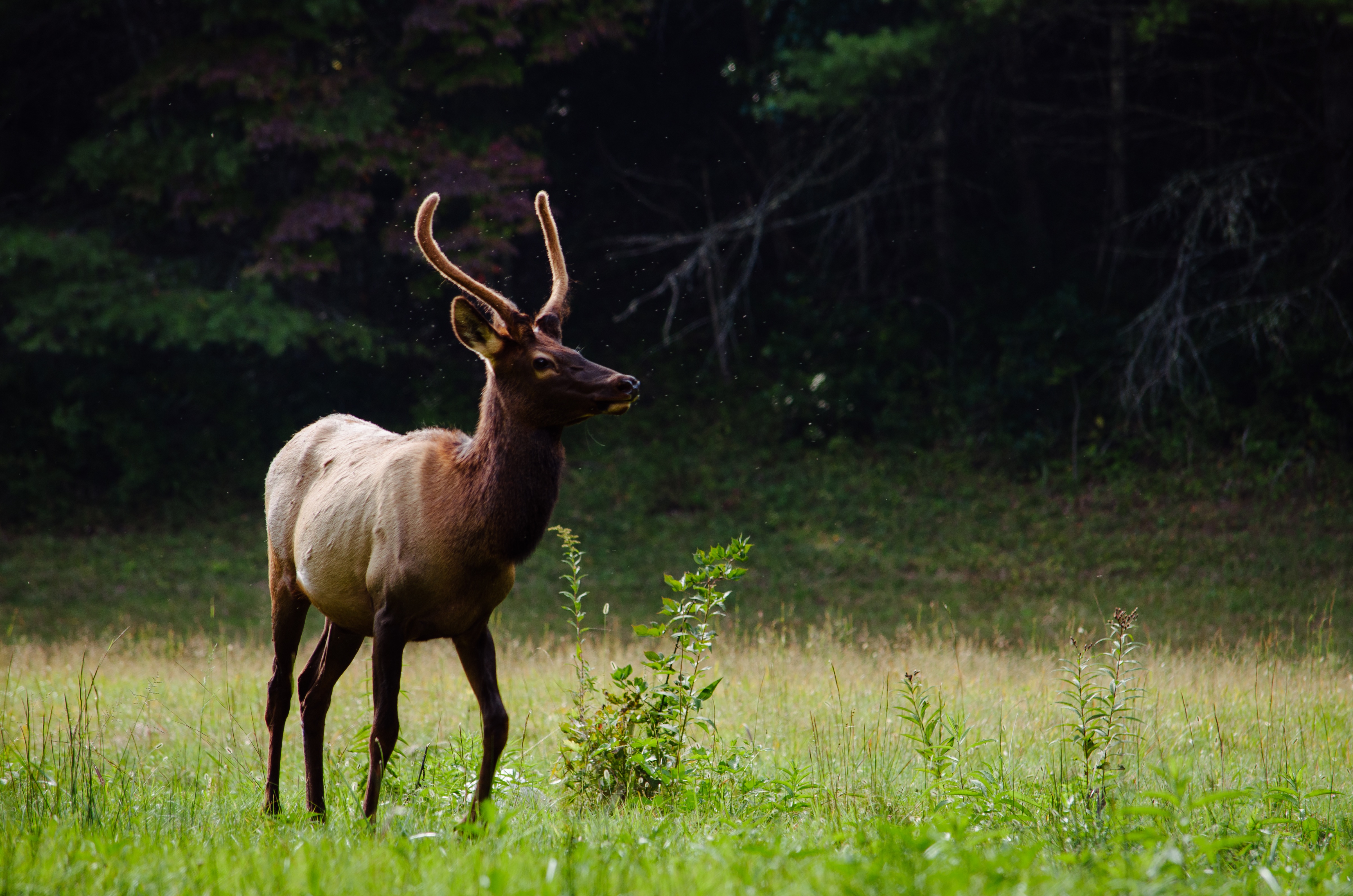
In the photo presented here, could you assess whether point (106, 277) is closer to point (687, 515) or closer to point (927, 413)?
point (687, 515)

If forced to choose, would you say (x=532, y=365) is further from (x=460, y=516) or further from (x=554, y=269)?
(x=554, y=269)

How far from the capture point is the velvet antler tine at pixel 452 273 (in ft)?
14.6

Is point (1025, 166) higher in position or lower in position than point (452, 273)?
higher

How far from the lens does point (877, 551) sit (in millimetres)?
13953

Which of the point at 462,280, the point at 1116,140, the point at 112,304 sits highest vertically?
the point at 1116,140

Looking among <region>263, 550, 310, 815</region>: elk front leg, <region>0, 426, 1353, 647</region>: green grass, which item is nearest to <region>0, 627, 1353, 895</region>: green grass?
<region>263, 550, 310, 815</region>: elk front leg

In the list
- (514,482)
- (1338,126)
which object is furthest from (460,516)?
(1338,126)

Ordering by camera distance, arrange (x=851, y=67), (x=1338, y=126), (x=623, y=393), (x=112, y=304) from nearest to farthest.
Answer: (x=623, y=393), (x=1338, y=126), (x=851, y=67), (x=112, y=304)

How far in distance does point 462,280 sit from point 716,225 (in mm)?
13168

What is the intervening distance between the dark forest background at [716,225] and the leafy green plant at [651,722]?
10675mm

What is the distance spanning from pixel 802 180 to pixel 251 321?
25.7 ft

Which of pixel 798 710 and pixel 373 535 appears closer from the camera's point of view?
pixel 373 535

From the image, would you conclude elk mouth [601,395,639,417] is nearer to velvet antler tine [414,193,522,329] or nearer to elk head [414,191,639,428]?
elk head [414,191,639,428]

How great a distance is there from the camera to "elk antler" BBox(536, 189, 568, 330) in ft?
15.3
